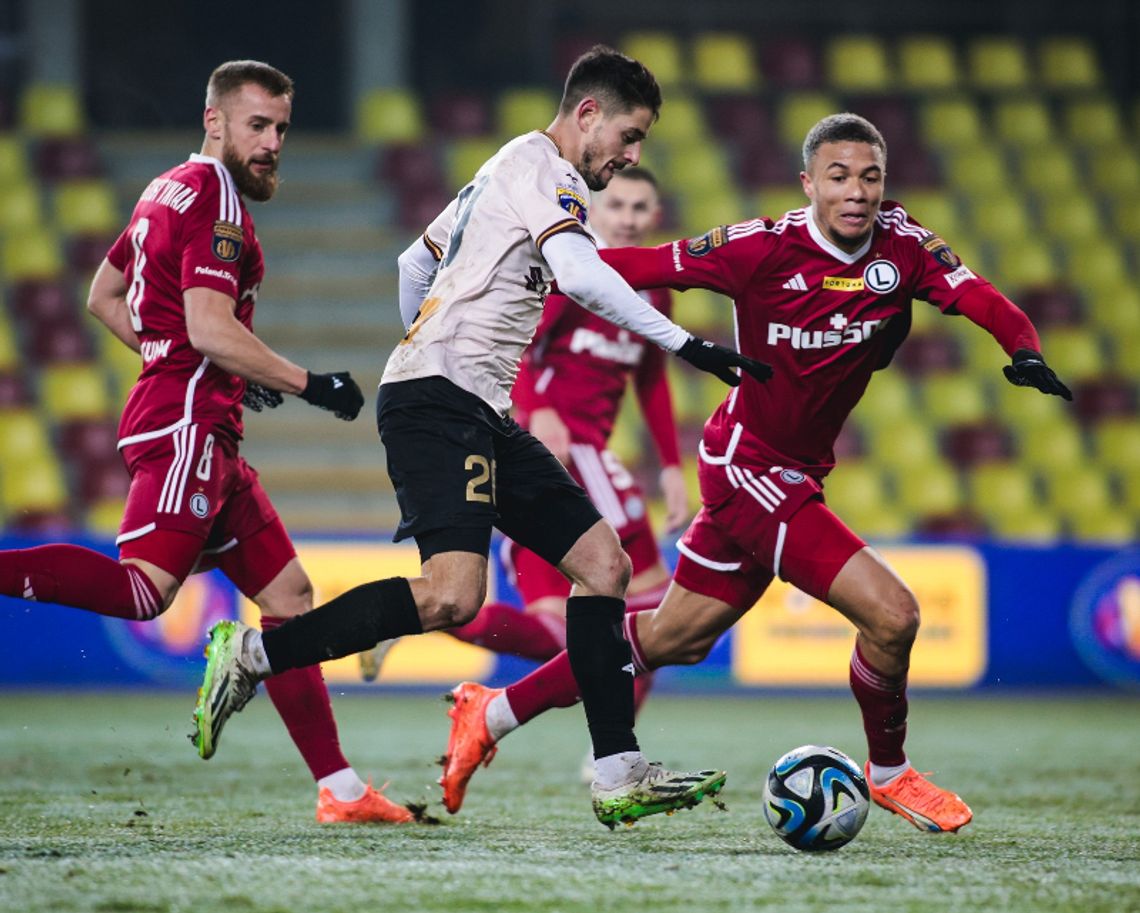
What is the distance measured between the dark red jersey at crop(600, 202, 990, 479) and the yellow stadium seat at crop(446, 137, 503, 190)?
10453 millimetres

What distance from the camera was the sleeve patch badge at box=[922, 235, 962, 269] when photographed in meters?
4.82

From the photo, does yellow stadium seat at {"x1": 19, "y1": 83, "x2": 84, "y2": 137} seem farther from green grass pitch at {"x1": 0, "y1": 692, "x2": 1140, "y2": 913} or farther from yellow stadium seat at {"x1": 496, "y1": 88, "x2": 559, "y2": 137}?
green grass pitch at {"x1": 0, "y1": 692, "x2": 1140, "y2": 913}

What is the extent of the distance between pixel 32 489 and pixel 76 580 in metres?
8.61

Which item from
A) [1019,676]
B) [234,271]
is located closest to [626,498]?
[234,271]

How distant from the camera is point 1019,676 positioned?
10.6m

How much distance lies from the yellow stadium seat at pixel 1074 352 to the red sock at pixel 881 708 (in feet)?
32.9

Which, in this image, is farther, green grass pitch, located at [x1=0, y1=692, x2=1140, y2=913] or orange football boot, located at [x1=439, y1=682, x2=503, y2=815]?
orange football boot, located at [x1=439, y1=682, x2=503, y2=815]

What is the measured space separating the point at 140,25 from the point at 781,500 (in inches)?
522

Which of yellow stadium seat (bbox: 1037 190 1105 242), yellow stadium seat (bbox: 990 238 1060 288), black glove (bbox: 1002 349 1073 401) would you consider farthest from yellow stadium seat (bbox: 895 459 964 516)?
black glove (bbox: 1002 349 1073 401)

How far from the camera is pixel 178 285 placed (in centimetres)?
471

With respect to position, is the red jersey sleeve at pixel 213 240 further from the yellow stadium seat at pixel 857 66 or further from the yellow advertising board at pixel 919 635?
the yellow stadium seat at pixel 857 66

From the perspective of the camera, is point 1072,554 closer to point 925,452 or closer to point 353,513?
point 925,452

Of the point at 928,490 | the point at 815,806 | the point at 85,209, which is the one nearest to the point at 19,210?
the point at 85,209

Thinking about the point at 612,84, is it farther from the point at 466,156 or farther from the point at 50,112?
the point at 50,112
